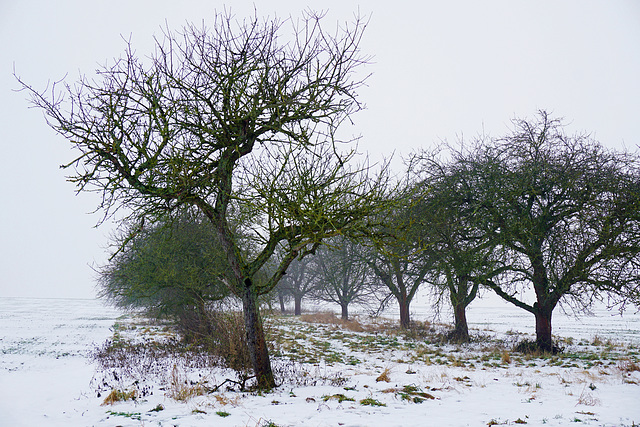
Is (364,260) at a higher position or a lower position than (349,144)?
lower

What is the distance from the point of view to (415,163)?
15984 millimetres

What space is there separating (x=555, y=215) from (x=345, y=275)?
1422cm

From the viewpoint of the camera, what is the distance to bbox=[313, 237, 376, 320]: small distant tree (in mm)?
19969

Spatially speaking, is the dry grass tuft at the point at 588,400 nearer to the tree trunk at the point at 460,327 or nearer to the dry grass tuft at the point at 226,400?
the dry grass tuft at the point at 226,400

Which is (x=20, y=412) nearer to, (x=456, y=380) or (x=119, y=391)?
(x=119, y=391)

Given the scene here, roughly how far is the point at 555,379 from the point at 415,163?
357 inches

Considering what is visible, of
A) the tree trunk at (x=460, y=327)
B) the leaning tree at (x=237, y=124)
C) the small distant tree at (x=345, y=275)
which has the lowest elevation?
the tree trunk at (x=460, y=327)

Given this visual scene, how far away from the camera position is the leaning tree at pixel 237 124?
6.67m

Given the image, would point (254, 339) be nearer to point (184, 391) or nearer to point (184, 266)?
point (184, 391)

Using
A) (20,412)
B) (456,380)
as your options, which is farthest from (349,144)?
(20,412)

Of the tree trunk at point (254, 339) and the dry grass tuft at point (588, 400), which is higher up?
the tree trunk at point (254, 339)

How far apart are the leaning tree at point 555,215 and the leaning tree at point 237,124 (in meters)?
8.24

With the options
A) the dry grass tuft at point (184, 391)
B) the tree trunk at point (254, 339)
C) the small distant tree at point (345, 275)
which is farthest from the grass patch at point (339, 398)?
the small distant tree at point (345, 275)

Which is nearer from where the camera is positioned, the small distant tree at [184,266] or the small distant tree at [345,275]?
the small distant tree at [184,266]
